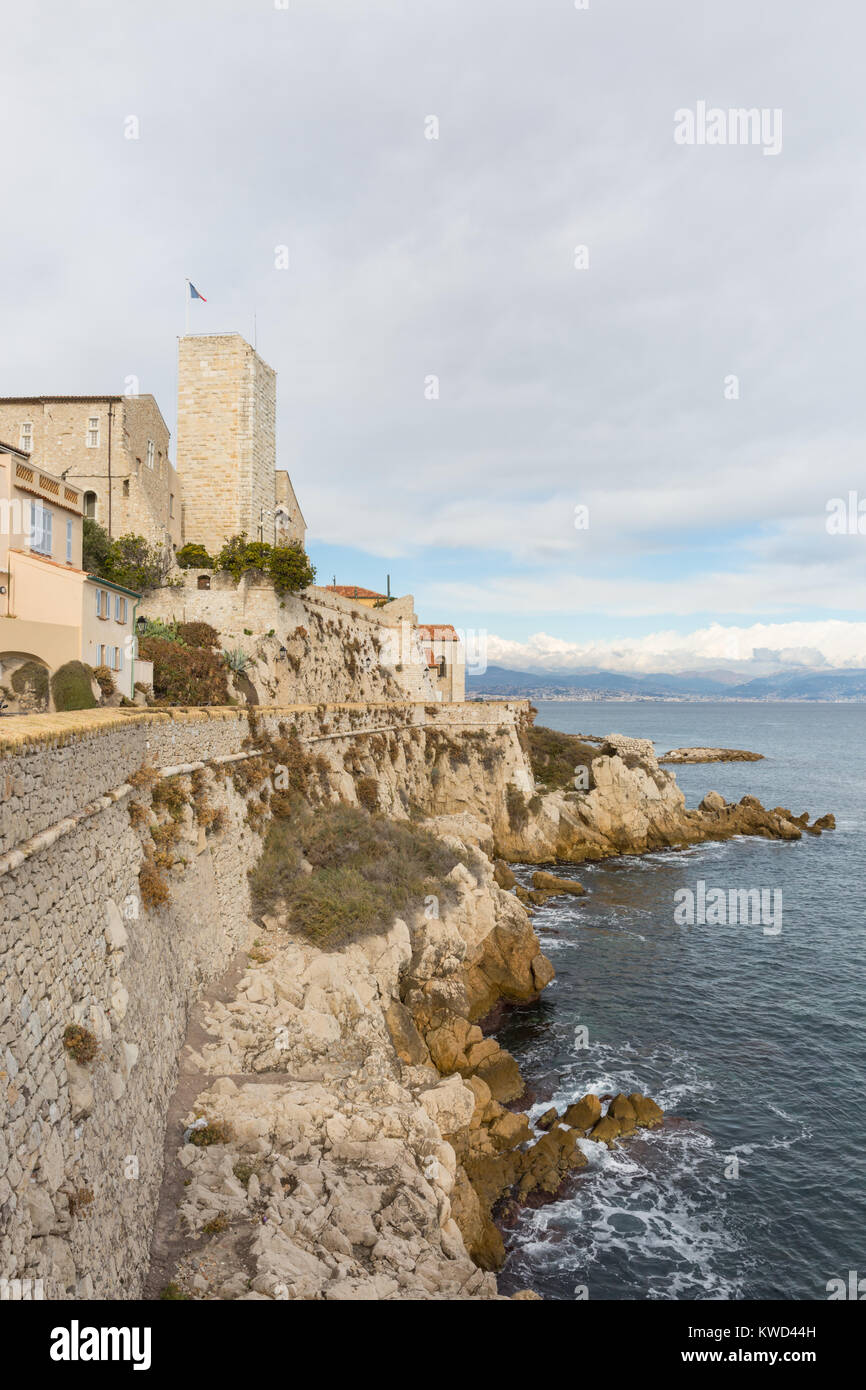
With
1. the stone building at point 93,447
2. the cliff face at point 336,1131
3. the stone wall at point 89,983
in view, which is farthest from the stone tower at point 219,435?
the cliff face at point 336,1131

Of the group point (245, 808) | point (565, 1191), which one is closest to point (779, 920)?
point (565, 1191)

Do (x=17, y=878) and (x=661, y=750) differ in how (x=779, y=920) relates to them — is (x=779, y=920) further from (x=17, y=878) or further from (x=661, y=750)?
(x=661, y=750)

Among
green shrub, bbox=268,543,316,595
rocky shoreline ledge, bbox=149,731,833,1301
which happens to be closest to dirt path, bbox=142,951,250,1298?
rocky shoreline ledge, bbox=149,731,833,1301

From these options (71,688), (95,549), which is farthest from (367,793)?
(95,549)

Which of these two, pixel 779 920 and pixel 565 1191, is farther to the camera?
pixel 779 920

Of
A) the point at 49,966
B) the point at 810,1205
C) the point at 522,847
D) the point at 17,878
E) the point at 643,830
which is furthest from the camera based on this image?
the point at 643,830

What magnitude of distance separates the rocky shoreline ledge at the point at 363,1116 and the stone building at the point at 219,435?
20314mm

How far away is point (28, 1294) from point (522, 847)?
126 feet

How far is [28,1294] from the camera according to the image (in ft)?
19.1

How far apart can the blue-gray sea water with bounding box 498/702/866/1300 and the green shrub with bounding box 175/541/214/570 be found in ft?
75.3

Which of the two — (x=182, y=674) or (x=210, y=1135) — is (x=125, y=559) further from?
(x=210, y=1135)

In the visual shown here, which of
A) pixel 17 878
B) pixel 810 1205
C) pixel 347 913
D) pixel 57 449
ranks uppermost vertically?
pixel 57 449

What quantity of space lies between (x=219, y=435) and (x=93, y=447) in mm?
6238

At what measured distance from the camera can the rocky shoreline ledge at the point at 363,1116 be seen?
378 inches
